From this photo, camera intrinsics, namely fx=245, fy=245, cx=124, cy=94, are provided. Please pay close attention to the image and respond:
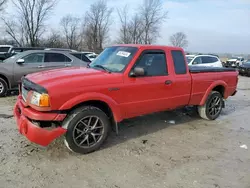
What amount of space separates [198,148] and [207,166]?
71cm

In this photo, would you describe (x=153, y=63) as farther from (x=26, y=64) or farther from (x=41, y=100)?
(x=26, y=64)

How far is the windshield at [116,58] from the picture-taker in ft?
15.0

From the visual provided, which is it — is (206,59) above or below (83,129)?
above

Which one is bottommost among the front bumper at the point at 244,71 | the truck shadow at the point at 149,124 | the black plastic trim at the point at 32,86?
the front bumper at the point at 244,71

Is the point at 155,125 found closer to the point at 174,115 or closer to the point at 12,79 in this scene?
the point at 174,115

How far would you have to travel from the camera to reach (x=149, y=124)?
581 cm

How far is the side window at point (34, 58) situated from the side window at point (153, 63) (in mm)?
5560

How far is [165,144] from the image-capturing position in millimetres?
4672

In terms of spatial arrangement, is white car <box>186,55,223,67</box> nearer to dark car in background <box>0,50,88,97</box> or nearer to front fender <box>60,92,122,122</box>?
dark car in background <box>0,50,88,97</box>

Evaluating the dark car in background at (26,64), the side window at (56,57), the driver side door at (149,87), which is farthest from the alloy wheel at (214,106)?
the side window at (56,57)

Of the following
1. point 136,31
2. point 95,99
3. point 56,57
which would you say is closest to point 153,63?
point 95,99

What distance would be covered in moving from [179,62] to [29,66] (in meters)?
5.75

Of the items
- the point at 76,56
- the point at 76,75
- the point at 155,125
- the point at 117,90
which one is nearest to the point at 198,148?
the point at 155,125

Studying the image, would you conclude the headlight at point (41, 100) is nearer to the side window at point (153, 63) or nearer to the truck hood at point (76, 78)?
the truck hood at point (76, 78)
